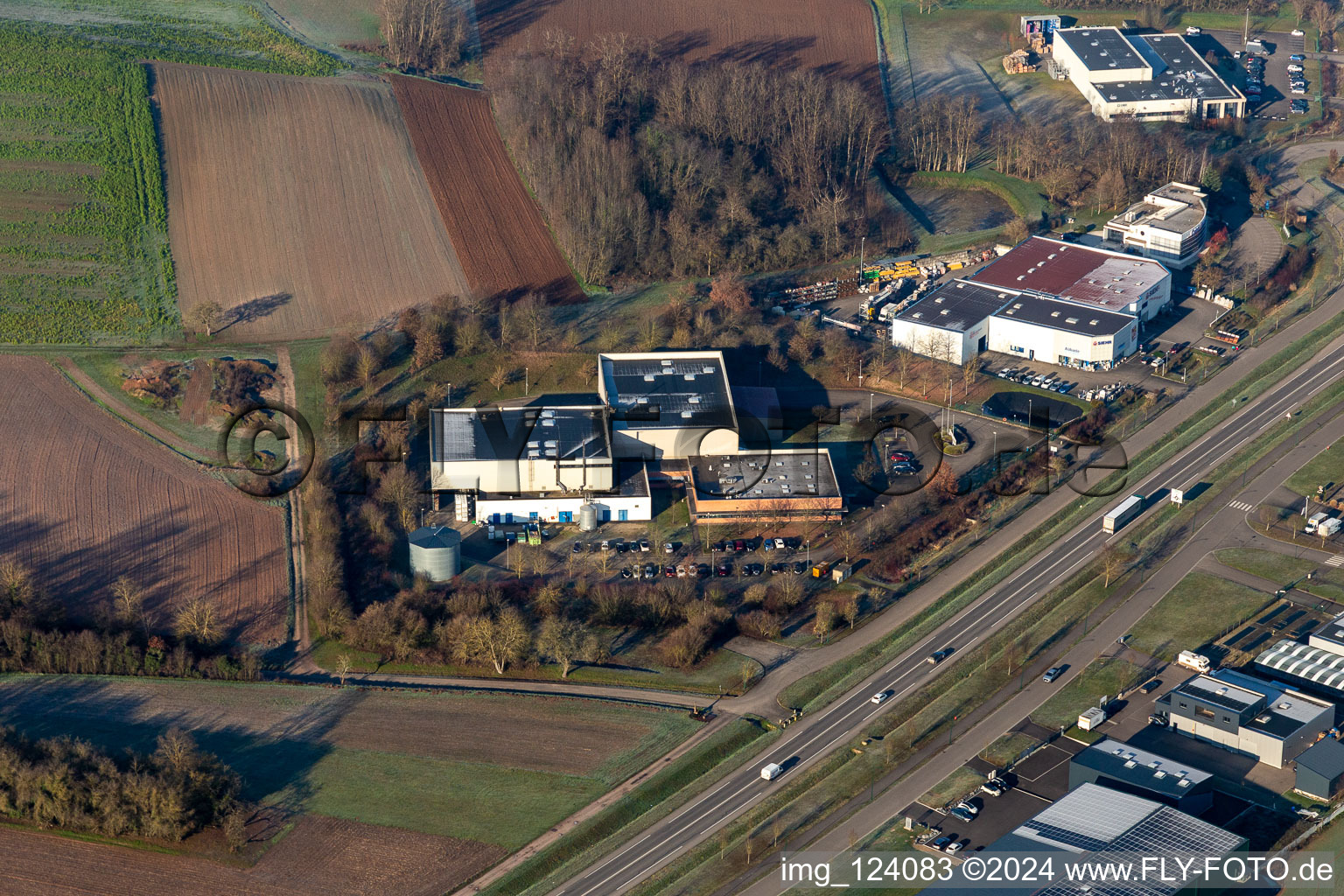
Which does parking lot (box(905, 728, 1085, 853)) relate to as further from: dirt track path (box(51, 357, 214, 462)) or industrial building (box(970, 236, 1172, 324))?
dirt track path (box(51, 357, 214, 462))

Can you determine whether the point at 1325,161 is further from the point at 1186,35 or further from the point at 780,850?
the point at 780,850

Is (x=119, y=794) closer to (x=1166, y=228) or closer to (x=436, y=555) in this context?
(x=436, y=555)

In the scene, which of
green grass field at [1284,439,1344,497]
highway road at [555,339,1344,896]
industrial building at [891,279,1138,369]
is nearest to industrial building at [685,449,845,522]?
highway road at [555,339,1344,896]

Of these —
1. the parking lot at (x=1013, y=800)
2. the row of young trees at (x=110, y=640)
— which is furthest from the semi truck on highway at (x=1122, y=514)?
the row of young trees at (x=110, y=640)

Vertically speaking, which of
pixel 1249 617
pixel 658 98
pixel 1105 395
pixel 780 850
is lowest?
pixel 780 850

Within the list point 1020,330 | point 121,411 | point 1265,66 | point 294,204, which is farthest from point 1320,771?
point 1265,66

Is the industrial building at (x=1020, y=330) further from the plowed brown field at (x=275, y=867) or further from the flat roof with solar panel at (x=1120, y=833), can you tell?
the plowed brown field at (x=275, y=867)

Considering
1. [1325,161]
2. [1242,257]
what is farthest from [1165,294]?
[1325,161]
